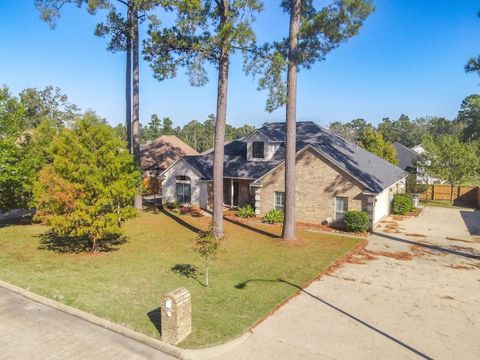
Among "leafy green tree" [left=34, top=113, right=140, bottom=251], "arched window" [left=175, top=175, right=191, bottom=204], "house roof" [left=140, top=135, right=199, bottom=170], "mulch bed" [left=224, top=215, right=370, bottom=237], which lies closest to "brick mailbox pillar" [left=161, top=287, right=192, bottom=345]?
"leafy green tree" [left=34, top=113, right=140, bottom=251]

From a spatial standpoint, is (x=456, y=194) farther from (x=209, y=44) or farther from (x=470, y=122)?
(x=470, y=122)

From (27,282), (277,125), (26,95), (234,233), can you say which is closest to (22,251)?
(27,282)

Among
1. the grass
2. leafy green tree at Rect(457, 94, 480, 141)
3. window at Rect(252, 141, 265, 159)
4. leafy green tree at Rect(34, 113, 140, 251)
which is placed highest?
leafy green tree at Rect(457, 94, 480, 141)

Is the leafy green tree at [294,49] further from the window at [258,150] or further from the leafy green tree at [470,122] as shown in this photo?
the leafy green tree at [470,122]

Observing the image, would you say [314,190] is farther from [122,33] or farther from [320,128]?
[122,33]

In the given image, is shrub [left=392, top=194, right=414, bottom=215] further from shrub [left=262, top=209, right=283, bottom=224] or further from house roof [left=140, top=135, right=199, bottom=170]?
house roof [left=140, top=135, right=199, bottom=170]

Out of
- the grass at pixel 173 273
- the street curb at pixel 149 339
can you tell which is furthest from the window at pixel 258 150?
the street curb at pixel 149 339

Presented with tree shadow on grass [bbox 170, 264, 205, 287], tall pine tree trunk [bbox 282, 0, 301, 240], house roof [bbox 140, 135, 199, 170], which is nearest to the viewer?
tree shadow on grass [bbox 170, 264, 205, 287]
